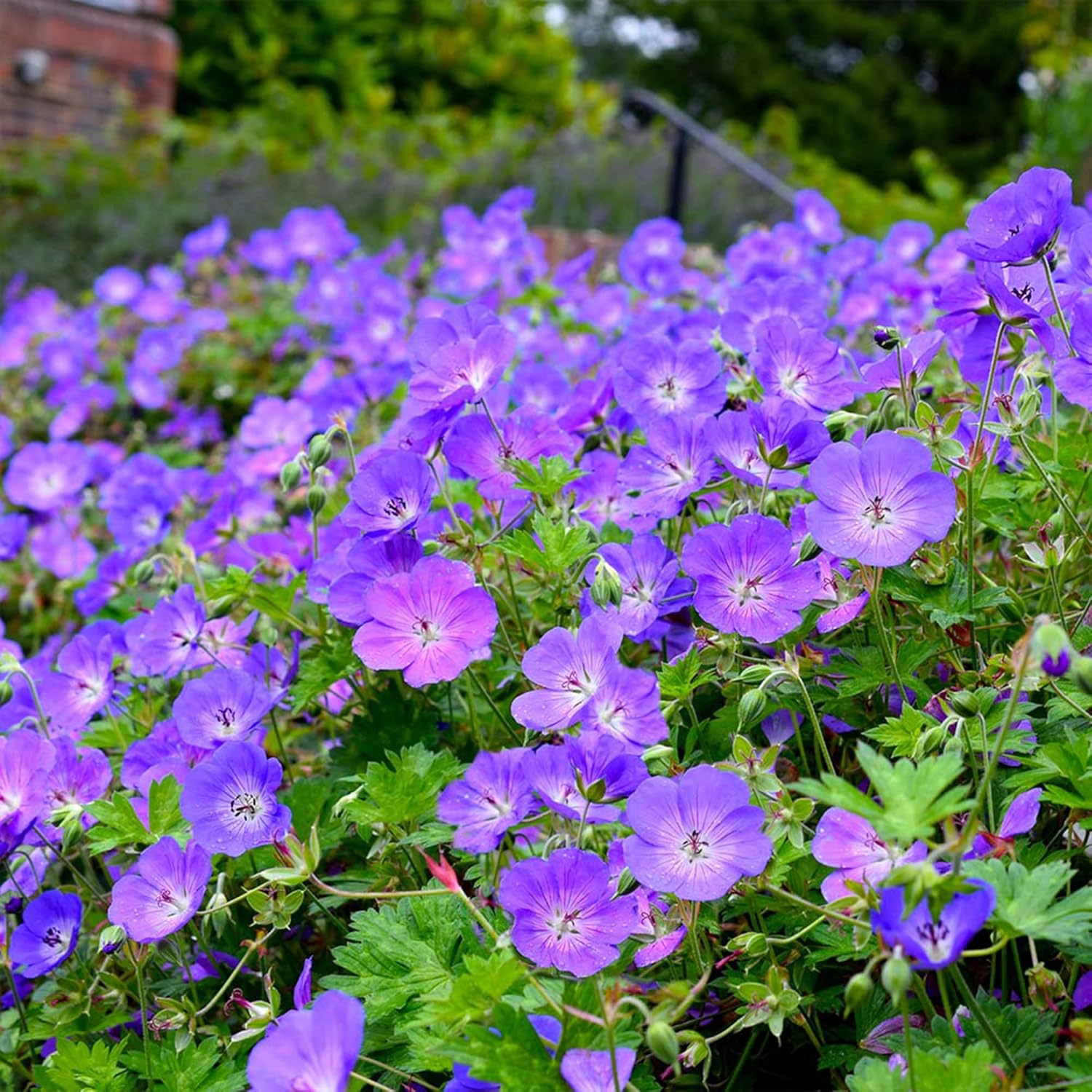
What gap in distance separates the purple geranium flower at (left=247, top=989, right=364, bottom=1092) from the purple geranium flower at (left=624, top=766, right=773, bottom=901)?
0.74ft

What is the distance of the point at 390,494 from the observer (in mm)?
1126

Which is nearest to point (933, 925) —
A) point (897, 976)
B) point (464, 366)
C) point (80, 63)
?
point (897, 976)

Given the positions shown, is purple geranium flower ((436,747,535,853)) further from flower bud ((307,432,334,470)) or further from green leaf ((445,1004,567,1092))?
flower bud ((307,432,334,470))

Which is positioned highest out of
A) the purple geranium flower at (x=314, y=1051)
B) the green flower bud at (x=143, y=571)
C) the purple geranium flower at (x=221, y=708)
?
the purple geranium flower at (x=314, y=1051)

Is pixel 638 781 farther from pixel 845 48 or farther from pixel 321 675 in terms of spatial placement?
pixel 845 48

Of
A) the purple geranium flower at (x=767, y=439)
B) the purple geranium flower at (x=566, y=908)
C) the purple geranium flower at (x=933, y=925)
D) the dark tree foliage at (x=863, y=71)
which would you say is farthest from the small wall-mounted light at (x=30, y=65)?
the dark tree foliage at (x=863, y=71)

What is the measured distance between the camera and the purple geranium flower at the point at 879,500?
0.95 m

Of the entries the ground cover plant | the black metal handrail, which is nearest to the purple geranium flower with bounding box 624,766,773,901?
the ground cover plant

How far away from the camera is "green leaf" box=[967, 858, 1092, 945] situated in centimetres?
77

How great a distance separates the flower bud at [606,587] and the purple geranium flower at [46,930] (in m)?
0.60

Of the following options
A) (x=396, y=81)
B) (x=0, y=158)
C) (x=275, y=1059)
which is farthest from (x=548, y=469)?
(x=396, y=81)

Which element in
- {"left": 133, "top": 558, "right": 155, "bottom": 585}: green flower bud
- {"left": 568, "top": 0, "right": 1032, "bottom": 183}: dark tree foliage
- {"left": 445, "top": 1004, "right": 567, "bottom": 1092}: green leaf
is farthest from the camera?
{"left": 568, "top": 0, "right": 1032, "bottom": 183}: dark tree foliage

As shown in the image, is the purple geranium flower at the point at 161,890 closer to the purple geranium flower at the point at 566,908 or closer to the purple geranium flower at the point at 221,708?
the purple geranium flower at the point at 221,708

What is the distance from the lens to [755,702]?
0.99 m
